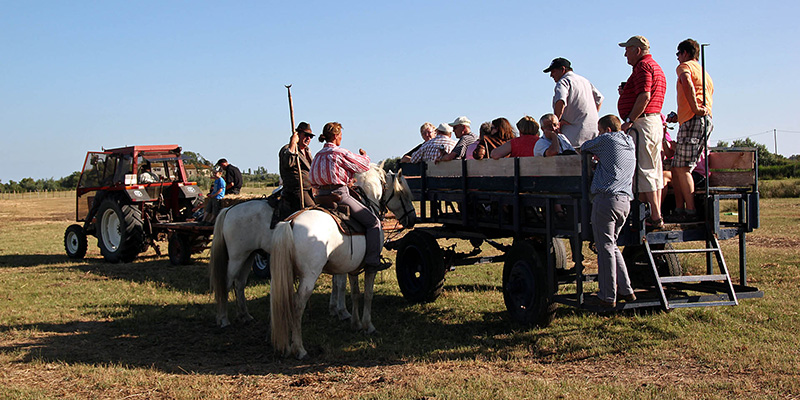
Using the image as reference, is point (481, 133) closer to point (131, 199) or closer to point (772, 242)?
point (131, 199)

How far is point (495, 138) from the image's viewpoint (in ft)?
26.7

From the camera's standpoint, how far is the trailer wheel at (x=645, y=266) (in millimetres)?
7594

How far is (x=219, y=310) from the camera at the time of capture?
7.90 m

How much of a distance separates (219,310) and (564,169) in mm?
4512

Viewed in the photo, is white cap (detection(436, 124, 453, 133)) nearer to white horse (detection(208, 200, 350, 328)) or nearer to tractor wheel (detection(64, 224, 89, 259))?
white horse (detection(208, 200, 350, 328))

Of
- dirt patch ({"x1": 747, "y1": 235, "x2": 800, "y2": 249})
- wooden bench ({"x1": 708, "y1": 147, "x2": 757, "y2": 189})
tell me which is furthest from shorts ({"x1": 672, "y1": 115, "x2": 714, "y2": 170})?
dirt patch ({"x1": 747, "y1": 235, "x2": 800, "y2": 249})

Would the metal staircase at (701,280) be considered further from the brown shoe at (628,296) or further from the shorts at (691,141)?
the shorts at (691,141)

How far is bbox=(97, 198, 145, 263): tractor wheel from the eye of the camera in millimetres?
13227

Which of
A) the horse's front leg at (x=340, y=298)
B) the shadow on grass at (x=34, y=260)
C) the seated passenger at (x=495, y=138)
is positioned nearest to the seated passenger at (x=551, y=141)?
the seated passenger at (x=495, y=138)

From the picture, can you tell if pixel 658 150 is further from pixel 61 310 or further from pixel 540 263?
pixel 61 310

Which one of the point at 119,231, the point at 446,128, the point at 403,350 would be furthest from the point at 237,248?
the point at 119,231

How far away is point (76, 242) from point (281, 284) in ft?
34.9

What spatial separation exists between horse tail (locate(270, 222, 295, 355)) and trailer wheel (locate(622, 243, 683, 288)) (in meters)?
4.00

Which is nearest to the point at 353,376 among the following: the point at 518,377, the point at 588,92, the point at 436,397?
the point at 436,397
